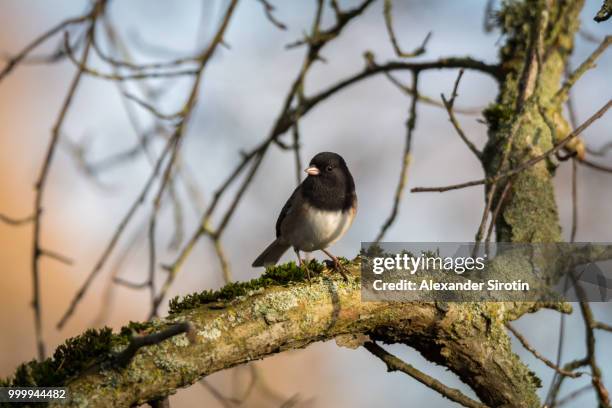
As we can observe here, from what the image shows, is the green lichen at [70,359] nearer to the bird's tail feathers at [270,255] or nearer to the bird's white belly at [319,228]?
the bird's white belly at [319,228]

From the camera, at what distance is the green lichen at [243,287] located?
2.03m

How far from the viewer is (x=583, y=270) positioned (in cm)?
282

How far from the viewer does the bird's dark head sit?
3076mm

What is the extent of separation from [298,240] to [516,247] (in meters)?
0.92

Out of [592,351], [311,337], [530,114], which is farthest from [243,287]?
[530,114]

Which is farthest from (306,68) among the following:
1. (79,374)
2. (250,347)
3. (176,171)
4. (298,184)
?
(79,374)

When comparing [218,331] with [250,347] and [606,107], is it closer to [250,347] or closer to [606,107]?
[250,347]

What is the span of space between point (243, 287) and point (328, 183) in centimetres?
112

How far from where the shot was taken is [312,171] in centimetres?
308

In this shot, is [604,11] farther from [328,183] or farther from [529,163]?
[328,183]

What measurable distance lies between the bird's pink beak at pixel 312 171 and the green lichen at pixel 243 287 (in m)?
0.87

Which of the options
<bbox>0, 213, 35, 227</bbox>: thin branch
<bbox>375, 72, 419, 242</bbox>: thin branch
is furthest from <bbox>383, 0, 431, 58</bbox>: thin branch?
<bbox>0, 213, 35, 227</bbox>: thin branch

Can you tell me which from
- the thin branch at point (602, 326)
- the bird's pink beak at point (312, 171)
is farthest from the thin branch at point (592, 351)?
the bird's pink beak at point (312, 171)

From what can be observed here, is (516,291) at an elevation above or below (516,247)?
below
